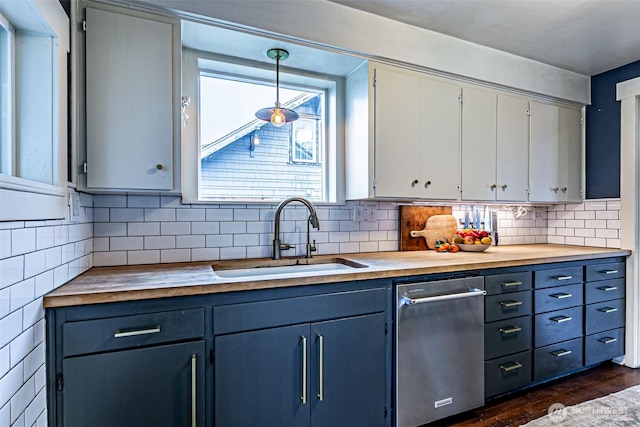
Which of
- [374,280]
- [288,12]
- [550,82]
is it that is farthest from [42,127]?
[550,82]

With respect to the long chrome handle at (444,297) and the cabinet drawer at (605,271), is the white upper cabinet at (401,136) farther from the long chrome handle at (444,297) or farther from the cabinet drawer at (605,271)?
the cabinet drawer at (605,271)

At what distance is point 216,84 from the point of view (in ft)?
7.31

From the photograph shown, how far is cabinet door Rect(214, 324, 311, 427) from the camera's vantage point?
57.0 inches

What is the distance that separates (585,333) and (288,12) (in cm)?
297

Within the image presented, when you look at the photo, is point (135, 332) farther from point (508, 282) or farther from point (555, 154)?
point (555, 154)

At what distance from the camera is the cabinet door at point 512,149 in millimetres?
2605

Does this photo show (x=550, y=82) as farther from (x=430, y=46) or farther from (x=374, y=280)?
(x=374, y=280)

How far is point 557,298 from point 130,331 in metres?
2.59

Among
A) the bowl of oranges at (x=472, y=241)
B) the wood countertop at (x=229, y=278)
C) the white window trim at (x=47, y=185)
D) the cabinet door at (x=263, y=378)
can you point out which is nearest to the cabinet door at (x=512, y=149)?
the bowl of oranges at (x=472, y=241)

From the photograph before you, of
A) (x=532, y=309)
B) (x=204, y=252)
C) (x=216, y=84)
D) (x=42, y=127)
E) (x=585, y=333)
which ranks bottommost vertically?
(x=585, y=333)

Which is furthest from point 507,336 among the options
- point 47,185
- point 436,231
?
point 47,185

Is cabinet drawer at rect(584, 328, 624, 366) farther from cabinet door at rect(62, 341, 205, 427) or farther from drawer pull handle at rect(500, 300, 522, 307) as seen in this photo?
cabinet door at rect(62, 341, 205, 427)

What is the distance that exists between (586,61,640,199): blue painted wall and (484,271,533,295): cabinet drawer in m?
1.39

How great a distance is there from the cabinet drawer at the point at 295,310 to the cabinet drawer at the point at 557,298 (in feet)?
4.00
